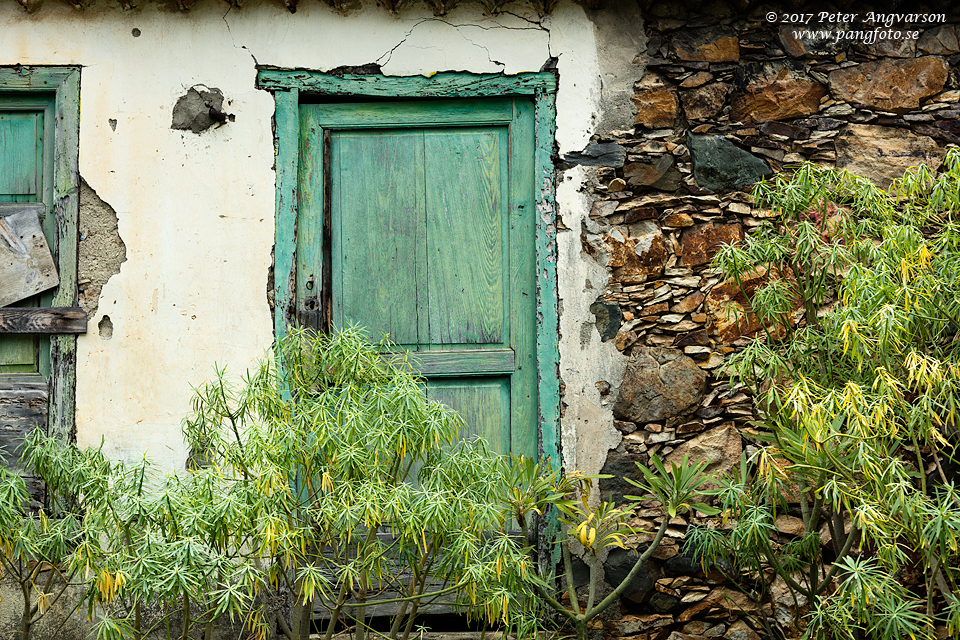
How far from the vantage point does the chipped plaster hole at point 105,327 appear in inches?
127

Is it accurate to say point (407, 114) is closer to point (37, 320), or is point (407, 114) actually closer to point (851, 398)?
point (37, 320)

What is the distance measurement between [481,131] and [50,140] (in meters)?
1.85

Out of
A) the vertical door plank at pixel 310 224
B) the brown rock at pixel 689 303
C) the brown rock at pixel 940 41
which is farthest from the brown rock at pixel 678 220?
the vertical door plank at pixel 310 224

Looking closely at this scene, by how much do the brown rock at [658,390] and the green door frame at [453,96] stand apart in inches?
11.4

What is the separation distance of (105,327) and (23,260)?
0.44 m

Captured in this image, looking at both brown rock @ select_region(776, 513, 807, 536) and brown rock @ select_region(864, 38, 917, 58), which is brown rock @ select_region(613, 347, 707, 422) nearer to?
brown rock @ select_region(776, 513, 807, 536)

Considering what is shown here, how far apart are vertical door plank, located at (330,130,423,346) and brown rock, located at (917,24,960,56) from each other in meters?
2.23

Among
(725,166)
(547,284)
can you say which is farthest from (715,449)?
(725,166)

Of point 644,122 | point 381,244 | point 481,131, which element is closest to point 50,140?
point 381,244

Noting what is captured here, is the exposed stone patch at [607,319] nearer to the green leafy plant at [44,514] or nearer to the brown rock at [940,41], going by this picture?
the brown rock at [940,41]

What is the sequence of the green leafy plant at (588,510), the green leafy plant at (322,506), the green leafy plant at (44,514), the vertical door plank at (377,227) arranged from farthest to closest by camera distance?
the vertical door plank at (377,227) → the green leafy plant at (588,510) → the green leafy plant at (44,514) → the green leafy plant at (322,506)

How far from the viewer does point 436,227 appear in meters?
3.37

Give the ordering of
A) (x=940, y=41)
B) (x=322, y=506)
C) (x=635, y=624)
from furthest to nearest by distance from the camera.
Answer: (x=940, y=41), (x=635, y=624), (x=322, y=506)

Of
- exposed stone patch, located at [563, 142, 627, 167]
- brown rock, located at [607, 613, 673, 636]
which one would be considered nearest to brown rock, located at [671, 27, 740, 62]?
exposed stone patch, located at [563, 142, 627, 167]
